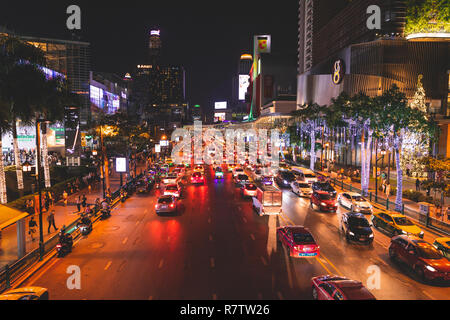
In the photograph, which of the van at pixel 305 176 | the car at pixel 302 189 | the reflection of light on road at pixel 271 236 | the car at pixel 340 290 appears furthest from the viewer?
the van at pixel 305 176

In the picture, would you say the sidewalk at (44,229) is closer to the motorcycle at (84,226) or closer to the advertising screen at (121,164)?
the motorcycle at (84,226)

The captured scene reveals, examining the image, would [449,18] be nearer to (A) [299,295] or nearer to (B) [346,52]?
(B) [346,52]

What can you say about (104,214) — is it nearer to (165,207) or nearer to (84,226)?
(84,226)

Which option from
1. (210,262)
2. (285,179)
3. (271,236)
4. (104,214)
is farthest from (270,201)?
→ (285,179)

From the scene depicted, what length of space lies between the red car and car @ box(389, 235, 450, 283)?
3.99 m

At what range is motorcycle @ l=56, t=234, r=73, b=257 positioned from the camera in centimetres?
1659

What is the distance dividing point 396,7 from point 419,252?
68600 mm

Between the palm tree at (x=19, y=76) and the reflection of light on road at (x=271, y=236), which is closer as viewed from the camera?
the reflection of light on road at (x=271, y=236)

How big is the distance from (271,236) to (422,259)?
814 centimetres

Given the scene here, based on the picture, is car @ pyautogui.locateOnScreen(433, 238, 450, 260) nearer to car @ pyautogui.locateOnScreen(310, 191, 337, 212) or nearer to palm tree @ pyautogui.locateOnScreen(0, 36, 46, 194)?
car @ pyautogui.locateOnScreen(310, 191, 337, 212)

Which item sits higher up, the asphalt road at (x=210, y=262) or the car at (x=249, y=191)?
the car at (x=249, y=191)

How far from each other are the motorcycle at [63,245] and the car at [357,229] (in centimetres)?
1563

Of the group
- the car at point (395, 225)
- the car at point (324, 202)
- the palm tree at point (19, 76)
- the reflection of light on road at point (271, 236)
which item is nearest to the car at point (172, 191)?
the reflection of light on road at point (271, 236)

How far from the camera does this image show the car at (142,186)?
119ft
